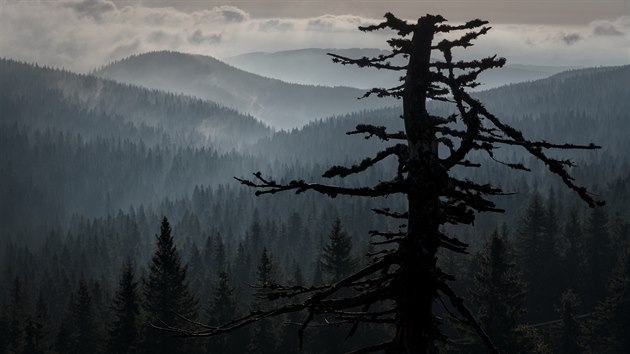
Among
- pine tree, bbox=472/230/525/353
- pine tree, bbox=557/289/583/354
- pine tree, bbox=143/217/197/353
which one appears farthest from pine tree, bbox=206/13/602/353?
pine tree, bbox=557/289/583/354

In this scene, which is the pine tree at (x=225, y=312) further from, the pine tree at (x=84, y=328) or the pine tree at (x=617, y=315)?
the pine tree at (x=617, y=315)

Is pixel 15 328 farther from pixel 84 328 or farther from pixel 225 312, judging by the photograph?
pixel 225 312

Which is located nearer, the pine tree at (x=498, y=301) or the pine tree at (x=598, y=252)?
the pine tree at (x=498, y=301)

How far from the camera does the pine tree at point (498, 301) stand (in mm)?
39719

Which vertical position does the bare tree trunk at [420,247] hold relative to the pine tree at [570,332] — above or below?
above

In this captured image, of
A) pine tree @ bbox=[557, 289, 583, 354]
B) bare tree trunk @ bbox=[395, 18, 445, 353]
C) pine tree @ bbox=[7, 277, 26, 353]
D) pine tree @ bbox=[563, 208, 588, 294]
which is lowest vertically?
pine tree @ bbox=[7, 277, 26, 353]

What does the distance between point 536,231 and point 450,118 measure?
66827 mm

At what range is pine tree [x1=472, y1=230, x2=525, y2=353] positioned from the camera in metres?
39.7

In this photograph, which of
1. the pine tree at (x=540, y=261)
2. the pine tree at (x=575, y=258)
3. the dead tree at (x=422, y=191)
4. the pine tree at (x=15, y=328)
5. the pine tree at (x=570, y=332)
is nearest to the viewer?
the dead tree at (x=422, y=191)

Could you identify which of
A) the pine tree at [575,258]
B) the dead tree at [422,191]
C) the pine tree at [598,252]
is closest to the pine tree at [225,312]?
the pine tree at [575,258]

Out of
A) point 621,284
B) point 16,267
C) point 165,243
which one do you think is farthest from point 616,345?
point 16,267

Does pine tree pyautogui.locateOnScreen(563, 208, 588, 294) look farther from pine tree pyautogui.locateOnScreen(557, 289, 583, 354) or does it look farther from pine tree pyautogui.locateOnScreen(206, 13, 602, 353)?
pine tree pyautogui.locateOnScreen(206, 13, 602, 353)

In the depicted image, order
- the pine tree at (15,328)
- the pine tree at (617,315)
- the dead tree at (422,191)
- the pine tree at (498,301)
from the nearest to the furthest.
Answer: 1. the dead tree at (422,191)
2. the pine tree at (498,301)
3. the pine tree at (617,315)
4. the pine tree at (15,328)

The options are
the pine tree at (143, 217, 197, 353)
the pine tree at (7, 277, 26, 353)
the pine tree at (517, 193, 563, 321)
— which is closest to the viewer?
the pine tree at (143, 217, 197, 353)
